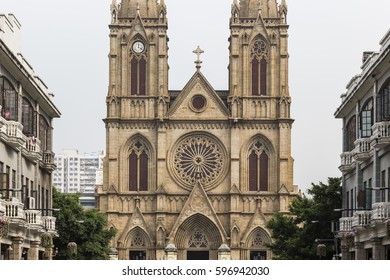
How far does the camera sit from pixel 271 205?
326 ft

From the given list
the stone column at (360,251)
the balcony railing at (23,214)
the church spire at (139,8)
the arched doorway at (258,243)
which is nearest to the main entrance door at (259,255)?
the arched doorway at (258,243)

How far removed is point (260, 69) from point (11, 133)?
59510 mm

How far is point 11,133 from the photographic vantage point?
44219 mm

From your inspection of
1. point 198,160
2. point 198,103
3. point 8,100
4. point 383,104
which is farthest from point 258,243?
point 8,100

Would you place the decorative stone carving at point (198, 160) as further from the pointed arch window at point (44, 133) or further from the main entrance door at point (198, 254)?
the pointed arch window at point (44, 133)

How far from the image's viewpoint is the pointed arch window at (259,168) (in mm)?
100500

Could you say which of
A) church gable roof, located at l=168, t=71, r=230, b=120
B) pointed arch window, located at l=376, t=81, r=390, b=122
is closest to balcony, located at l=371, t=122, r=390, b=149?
pointed arch window, located at l=376, t=81, r=390, b=122

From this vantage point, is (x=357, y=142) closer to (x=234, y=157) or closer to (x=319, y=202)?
(x=319, y=202)

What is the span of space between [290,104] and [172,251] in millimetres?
17622

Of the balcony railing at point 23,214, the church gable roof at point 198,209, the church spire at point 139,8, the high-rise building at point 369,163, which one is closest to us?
the balcony railing at point 23,214

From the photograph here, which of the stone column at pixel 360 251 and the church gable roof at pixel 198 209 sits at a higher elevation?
the church gable roof at pixel 198 209

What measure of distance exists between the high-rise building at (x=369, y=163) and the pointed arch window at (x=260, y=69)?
41.1 m
